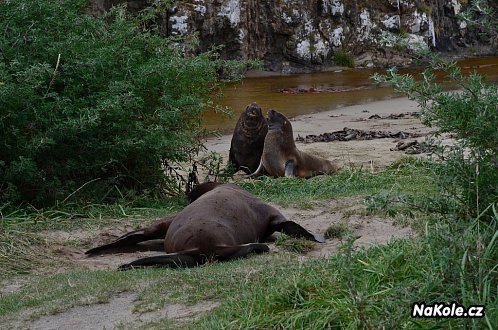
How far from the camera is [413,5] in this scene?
33.8m

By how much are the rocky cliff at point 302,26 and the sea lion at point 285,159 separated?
14.0 meters

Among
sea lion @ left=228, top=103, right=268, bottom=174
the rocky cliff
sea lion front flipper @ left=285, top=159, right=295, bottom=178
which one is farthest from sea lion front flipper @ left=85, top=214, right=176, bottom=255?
the rocky cliff

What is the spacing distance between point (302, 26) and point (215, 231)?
83.6 feet

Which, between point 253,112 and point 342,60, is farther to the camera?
point 342,60

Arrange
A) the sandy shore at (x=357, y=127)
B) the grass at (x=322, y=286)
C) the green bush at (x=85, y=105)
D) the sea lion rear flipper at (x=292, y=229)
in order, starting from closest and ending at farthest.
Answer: the grass at (x=322, y=286) < the sea lion rear flipper at (x=292, y=229) < the green bush at (x=85, y=105) < the sandy shore at (x=357, y=127)

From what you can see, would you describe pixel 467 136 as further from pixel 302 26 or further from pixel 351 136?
pixel 302 26

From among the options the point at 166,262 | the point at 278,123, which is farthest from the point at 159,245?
the point at 278,123

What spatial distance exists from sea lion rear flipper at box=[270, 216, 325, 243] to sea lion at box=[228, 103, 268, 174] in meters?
5.67

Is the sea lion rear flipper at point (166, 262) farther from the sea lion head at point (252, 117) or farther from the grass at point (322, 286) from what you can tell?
the sea lion head at point (252, 117)

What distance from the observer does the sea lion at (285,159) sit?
39.3 ft

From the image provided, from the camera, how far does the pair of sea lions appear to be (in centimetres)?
1203

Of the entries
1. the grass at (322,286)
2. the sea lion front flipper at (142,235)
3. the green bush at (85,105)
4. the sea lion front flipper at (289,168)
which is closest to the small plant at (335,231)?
the grass at (322,286)

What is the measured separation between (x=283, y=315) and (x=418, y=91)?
4.64 ft

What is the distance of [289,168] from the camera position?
12.0m
